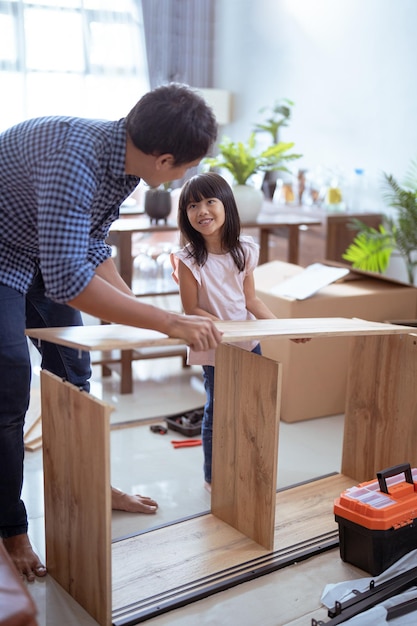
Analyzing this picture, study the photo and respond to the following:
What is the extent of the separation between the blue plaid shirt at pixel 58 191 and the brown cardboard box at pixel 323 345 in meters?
1.47

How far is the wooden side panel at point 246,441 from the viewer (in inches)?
83.5

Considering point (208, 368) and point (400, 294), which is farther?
point (400, 294)

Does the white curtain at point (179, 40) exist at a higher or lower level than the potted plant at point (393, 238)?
higher

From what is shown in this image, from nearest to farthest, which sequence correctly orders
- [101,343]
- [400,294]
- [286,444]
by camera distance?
[101,343]
[286,444]
[400,294]

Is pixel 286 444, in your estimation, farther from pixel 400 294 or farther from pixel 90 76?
pixel 90 76

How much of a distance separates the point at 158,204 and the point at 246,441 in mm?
1672

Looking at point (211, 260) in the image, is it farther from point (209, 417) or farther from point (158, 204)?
point (158, 204)

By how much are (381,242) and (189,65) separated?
10.7 ft

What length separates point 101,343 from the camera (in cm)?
170

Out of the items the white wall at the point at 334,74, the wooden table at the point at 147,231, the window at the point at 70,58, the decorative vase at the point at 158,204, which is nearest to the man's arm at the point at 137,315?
the wooden table at the point at 147,231

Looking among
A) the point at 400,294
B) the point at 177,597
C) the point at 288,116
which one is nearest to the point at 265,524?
the point at 177,597

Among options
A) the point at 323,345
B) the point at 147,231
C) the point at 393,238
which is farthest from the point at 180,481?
the point at 393,238

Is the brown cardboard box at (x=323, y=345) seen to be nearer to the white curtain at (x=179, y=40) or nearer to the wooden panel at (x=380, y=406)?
the wooden panel at (x=380, y=406)

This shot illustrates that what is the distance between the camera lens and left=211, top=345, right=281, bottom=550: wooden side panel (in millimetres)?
2121
